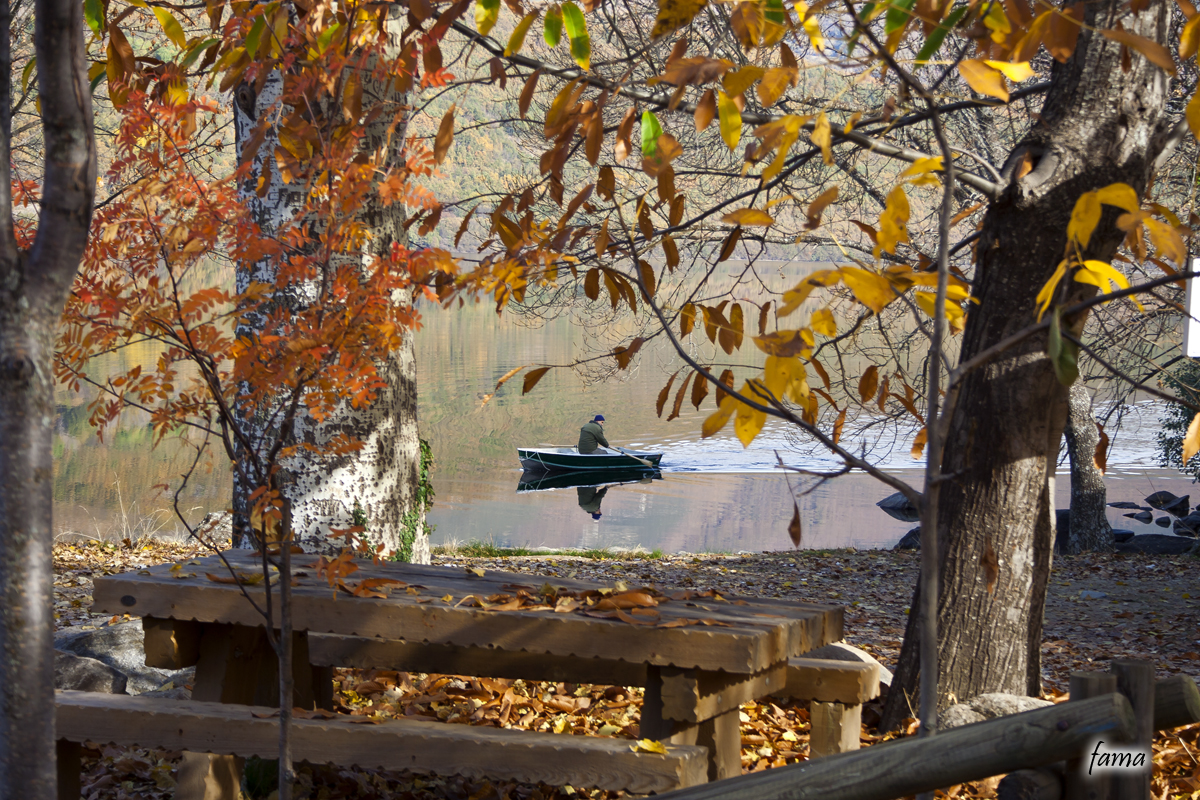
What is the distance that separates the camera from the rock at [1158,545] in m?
13.2

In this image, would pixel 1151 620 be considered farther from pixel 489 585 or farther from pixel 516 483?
pixel 516 483

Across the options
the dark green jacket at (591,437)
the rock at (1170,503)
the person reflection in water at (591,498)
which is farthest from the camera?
the dark green jacket at (591,437)

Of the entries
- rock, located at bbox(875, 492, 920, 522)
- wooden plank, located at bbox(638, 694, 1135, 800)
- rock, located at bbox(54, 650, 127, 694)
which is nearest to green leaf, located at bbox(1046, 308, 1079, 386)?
wooden plank, located at bbox(638, 694, 1135, 800)

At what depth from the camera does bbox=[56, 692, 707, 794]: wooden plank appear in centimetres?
274

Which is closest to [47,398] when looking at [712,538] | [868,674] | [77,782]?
[77,782]

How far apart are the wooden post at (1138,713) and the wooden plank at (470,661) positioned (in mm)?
1606

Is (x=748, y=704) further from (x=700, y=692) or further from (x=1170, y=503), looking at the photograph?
(x=1170, y=503)

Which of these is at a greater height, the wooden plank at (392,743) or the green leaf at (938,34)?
the green leaf at (938,34)

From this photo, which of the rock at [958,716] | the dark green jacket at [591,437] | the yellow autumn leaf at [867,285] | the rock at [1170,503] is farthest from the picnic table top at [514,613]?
the dark green jacket at [591,437]

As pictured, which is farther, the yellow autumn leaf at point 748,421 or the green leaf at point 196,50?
the green leaf at point 196,50

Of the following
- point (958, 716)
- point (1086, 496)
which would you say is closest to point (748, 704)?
point (958, 716)

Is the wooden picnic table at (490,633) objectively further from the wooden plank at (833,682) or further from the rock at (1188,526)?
the rock at (1188,526)

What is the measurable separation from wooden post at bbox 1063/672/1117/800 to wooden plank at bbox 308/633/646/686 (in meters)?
1.52

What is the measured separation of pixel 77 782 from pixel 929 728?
2893mm
